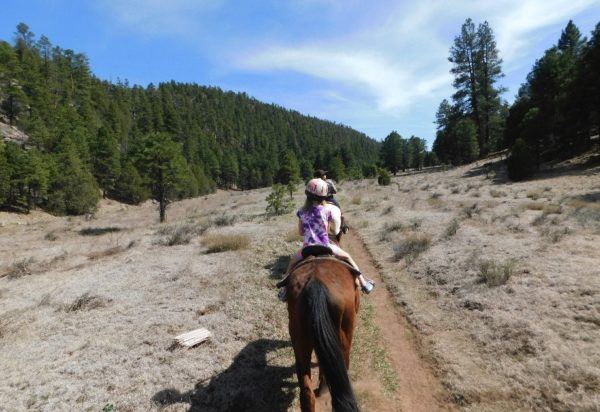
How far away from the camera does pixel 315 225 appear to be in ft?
18.2

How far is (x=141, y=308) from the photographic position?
8.39 m

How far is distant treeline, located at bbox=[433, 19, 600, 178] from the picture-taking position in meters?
27.2

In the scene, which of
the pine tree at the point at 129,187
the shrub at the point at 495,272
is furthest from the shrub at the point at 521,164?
the pine tree at the point at 129,187

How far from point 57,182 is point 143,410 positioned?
56.4m

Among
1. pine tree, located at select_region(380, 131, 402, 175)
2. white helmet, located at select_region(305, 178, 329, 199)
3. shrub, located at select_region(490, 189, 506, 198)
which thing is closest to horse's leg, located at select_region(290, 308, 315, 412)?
white helmet, located at select_region(305, 178, 329, 199)

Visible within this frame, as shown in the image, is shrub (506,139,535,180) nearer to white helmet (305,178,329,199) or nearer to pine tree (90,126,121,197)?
white helmet (305,178,329,199)

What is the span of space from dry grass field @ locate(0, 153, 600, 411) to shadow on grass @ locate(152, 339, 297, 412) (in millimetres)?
24

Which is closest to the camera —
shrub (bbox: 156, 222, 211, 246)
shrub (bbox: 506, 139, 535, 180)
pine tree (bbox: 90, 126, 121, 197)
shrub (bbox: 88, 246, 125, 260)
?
shrub (bbox: 88, 246, 125, 260)

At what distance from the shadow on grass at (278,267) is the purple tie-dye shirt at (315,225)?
15.7 feet

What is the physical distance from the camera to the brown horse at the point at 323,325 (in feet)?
12.3

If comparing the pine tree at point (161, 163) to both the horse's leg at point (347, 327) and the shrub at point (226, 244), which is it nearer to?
the shrub at point (226, 244)

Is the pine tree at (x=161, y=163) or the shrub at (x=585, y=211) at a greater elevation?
the pine tree at (x=161, y=163)

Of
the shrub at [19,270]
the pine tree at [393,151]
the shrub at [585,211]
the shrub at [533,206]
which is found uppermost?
the pine tree at [393,151]

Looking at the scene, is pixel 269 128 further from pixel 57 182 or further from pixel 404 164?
pixel 57 182
